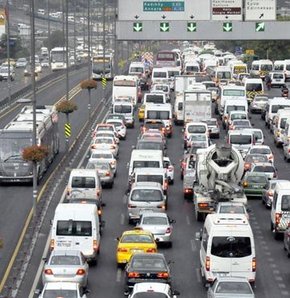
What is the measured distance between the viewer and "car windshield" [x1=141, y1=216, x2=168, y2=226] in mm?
48906

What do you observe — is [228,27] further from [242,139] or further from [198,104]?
[242,139]

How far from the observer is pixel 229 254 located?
41.4m

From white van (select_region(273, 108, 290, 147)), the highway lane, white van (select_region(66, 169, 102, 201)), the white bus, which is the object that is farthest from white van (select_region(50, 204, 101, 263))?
the white bus

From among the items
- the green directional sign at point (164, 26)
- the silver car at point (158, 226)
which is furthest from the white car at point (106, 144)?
the silver car at point (158, 226)

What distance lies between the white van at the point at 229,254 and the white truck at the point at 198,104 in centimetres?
4523

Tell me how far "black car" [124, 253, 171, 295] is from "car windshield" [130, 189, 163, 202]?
13.0 metres

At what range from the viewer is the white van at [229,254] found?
41.4m

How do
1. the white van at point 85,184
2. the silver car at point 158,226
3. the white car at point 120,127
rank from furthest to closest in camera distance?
the white car at point 120,127
the white van at point 85,184
the silver car at point 158,226

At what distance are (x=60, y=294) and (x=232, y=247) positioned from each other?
25.0 feet

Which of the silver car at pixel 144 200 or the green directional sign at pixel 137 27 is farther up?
the green directional sign at pixel 137 27

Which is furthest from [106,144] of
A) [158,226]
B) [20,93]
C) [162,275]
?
[20,93]

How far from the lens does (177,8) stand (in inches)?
3349

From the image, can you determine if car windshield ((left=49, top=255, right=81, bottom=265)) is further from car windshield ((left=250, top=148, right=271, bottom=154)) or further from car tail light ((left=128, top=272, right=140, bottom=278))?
car windshield ((left=250, top=148, right=271, bottom=154))

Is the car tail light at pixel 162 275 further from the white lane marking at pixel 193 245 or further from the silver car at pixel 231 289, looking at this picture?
the white lane marking at pixel 193 245
